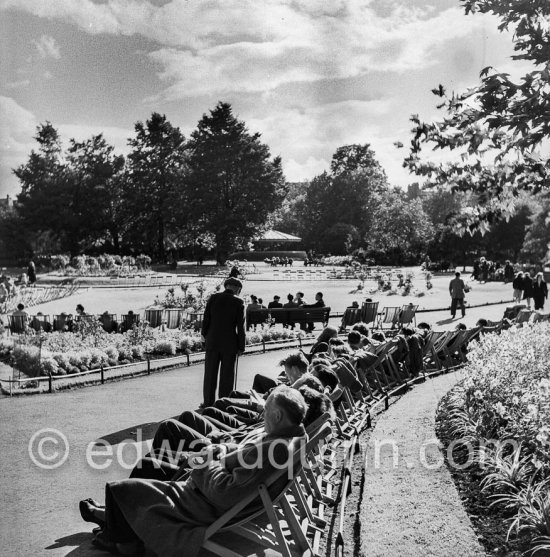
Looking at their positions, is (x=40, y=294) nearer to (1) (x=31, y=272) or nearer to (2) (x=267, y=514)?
(1) (x=31, y=272)

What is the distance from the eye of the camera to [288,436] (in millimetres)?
3879

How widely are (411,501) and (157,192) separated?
678 inches

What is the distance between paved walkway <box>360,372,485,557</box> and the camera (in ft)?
14.0

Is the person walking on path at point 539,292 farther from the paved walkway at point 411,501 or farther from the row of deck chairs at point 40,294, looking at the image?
the paved walkway at point 411,501

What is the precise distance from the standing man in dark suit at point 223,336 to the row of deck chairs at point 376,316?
36.0 ft

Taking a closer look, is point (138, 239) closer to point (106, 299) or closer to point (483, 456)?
point (106, 299)

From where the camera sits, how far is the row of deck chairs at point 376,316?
1956 cm

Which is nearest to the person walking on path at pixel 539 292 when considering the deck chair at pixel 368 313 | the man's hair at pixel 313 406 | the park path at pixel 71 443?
the deck chair at pixel 368 313

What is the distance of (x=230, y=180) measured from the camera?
2422 cm

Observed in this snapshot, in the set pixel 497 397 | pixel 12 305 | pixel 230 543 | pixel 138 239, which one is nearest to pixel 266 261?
pixel 138 239

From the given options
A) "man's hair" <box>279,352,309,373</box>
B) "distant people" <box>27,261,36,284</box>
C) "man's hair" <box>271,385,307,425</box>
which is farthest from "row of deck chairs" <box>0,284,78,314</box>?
"man's hair" <box>271,385,307,425</box>

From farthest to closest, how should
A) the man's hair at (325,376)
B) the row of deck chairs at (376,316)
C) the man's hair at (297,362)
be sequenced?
1. the row of deck chairs at (376,316)
2. the man's hair at (297,362)
3. the man's hair at (325,376)

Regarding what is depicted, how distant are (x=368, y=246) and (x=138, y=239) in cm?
1294

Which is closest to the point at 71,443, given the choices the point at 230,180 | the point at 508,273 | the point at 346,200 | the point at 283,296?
the point at 283,296
